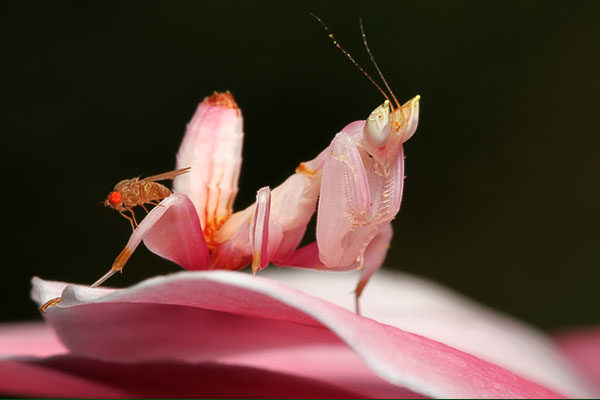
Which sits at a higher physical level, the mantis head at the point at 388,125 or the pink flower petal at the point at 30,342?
the mantis head at the point at 388,125

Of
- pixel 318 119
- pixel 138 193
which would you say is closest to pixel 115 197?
pixel 138 193

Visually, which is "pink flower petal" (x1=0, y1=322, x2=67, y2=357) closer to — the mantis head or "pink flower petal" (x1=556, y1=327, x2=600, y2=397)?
the mantis head

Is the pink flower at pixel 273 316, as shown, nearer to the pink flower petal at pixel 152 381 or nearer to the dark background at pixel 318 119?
the pink flower petal at pixel 152 381

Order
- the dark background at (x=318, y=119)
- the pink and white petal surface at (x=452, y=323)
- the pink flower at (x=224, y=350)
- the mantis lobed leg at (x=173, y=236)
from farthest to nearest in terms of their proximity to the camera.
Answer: the dark background at (x=318, y=119), the pink and white petal surface at (x=452, y=323), the mantis lobed leg at (x=173, y=236), the pink flower at (x=224, y=350)

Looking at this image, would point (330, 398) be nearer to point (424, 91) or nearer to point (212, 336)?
point (212, 336)

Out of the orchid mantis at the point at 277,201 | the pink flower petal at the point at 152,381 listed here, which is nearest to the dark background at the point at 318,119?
the orchid mantis at the point at 277,201

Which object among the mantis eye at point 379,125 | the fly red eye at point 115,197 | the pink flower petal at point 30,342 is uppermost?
the mantis eye at point 379,125

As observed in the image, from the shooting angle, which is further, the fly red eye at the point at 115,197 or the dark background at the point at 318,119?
the dark background at the point at 318,119
